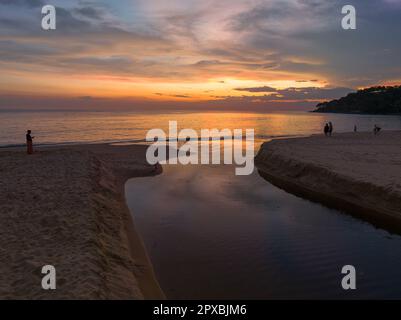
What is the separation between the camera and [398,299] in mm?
9188

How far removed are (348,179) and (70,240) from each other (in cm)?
1538

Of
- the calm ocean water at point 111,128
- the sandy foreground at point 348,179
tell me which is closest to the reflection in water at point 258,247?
the sandy foreground at point 348,179

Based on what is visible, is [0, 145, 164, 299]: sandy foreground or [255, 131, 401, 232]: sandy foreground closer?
[0, 145, 164, 299]: sandy foreground

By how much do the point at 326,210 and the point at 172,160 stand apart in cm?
2044

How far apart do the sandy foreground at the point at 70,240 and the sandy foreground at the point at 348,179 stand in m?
11.0

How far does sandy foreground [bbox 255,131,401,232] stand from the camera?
54.3 ft

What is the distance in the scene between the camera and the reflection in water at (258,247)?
9828 millimetres

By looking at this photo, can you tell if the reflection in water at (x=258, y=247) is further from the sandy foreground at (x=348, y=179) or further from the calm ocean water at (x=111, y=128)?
the calm ocean water at (x=111, y=128)

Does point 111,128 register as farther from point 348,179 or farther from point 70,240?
point 70,240

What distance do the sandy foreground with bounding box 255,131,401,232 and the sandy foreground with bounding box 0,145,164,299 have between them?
1104 cm

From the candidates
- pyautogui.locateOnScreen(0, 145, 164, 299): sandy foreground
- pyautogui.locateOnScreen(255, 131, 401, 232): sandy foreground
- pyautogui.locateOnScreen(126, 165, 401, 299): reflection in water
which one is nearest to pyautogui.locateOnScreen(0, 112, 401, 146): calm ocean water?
pyautogui.locateOnScreen(255, 131, 401, 232): sandy foreground

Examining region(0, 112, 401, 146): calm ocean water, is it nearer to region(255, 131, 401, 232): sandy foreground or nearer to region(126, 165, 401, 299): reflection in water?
region(255, 131, 401, 232): sandy foreground

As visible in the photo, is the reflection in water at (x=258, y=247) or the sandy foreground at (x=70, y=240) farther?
the reflection in water at (x=258, y=247)
